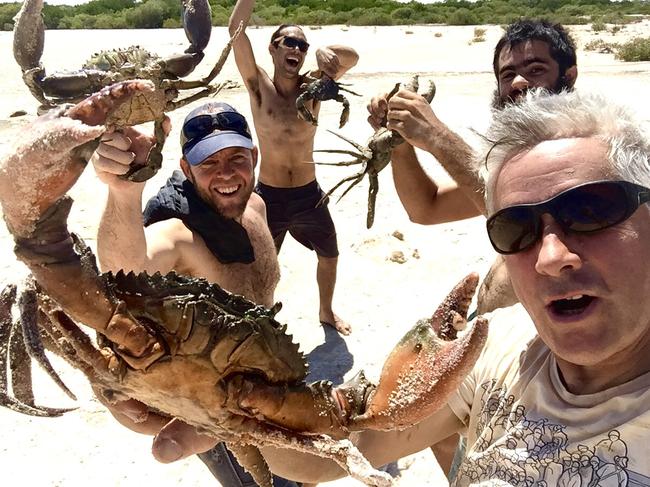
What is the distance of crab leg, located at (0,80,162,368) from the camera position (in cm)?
124

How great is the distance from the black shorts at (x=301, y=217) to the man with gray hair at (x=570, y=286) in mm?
3777

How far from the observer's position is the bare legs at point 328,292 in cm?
571

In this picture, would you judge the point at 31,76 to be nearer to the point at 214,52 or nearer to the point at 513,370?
the point at 513,370

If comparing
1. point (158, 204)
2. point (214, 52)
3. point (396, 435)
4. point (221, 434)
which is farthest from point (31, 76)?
point (214, 52)

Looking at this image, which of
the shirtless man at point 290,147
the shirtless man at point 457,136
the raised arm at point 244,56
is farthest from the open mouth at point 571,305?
the raised arm at point 244,56

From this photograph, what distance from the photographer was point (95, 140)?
Answer: 131 cm

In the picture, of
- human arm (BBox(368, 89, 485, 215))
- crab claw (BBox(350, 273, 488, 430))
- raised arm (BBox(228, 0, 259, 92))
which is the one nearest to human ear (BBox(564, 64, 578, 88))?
human arm (BBox(368, 89, 485, 215))

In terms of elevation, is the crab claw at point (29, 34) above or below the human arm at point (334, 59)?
above

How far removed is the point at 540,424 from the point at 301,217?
4085 millimetres

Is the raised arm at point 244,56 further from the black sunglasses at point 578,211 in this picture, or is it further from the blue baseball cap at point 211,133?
the black sunglasses at point 578,211

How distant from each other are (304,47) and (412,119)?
329 centimetres

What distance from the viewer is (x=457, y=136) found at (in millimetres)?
3131

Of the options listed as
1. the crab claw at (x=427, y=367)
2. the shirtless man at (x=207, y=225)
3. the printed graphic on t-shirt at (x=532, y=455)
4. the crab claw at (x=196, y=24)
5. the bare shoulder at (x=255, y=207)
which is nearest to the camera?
the printed graphic on t-shirt at (x=532, y=455)

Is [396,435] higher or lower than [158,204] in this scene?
lower
